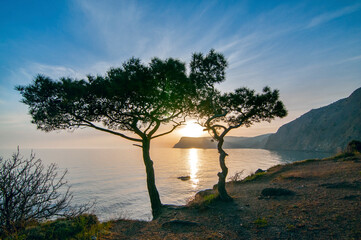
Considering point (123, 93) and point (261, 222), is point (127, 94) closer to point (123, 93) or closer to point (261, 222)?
point (123, 93)

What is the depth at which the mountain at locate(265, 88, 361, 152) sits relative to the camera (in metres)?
120

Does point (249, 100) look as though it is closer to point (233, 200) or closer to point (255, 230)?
point (233, 200)

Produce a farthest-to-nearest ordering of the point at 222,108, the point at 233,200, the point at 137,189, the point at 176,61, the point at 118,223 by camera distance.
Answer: the point at 137,189, the point at 222,108, the point at 176,61, the point at 233,200, the point at 118,223

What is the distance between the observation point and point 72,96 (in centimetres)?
1173

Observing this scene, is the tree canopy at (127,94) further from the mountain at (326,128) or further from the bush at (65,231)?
the mountain at (326,128)

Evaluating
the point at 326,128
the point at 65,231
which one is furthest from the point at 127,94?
the point at 326,128

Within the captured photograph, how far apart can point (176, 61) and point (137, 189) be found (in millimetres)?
26165

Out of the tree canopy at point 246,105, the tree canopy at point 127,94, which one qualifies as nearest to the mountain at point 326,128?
the tree canopy at point 246,105

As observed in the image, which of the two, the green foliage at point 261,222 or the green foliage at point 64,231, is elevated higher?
the green foliage at point 64,231

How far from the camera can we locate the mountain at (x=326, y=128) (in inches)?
4710

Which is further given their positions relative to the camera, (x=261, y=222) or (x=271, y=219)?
(x=271, y=219)

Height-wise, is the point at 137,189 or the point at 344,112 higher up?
the point at 344,112

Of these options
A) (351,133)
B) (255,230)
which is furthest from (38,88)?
(351,133)

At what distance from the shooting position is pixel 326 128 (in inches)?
5615
